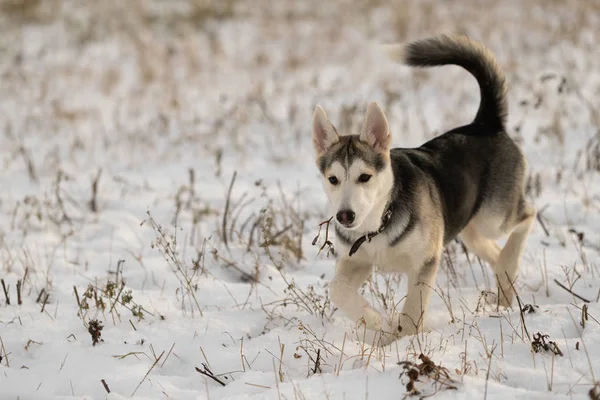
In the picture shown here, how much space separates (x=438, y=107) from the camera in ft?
31.0

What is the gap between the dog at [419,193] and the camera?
379 centimetres

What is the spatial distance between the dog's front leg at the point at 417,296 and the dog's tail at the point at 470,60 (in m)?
1.32

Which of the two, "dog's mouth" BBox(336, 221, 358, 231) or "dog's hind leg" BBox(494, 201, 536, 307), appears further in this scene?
"dog's hind leg" BBox(494, 201, 536, 307)

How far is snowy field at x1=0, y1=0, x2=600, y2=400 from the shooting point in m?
3.52

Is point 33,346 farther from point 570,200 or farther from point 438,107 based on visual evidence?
point 438,107

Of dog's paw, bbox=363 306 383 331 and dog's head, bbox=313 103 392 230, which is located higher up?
dog's head, bbox=313 103 392 230

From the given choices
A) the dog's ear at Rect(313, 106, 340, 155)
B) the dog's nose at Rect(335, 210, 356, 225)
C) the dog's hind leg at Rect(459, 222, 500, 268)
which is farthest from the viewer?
the dog's hind leg at Rect(459, 222, 500, 268)

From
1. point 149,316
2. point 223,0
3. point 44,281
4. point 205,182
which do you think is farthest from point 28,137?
point 223,0

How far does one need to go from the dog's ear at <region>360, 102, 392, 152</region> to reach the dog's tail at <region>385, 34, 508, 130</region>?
0.82 meters

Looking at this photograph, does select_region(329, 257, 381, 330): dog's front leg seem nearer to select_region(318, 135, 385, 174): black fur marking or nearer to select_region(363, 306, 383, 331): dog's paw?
select_region(363, 306, 383, 331): dog's paw

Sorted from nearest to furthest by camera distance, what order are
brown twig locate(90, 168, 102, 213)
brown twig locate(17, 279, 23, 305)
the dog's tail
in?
1. brown twig locate(17, 279, 23, 305)
2. the dog's tail
3. brown twig locate(90, 168, 102, 213)

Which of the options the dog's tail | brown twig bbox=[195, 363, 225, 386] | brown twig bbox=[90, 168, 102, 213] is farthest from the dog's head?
brown twig bbox=[90, 168, 102, 213]

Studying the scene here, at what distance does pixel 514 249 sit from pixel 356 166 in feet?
5.00

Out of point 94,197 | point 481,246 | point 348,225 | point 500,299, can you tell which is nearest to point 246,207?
point 94,197
